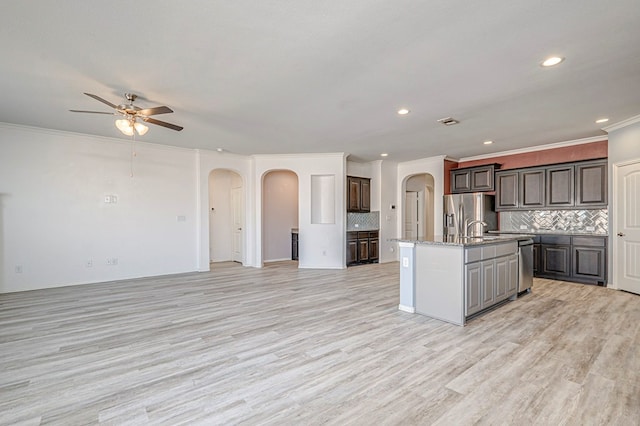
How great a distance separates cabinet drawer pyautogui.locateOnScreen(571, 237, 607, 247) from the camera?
205 inches

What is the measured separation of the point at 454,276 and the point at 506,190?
4110 millimetres

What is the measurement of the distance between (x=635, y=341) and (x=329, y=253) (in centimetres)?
516

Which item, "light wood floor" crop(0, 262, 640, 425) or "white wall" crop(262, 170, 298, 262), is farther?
"white wall" crop(262, 170, 298, 262)

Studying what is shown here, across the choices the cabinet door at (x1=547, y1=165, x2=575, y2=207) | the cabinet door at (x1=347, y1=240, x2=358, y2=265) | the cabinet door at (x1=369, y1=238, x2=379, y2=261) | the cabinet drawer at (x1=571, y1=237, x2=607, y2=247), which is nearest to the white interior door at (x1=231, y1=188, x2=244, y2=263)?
the cabinet door at (x1=347, y1=240, x2=358, y2=265)

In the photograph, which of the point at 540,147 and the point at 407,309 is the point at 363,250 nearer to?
the point at 407,309

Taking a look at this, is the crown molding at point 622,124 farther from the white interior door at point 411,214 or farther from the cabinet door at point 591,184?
the white interior door at point 411,214

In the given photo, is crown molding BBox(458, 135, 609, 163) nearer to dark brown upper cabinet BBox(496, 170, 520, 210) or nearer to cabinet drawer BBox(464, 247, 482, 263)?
dark brown upper cabinet BBox(496, 170, 520, 210)

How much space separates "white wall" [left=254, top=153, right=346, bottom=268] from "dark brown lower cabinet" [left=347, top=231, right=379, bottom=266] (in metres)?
0.35

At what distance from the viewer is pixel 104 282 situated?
5648 mm

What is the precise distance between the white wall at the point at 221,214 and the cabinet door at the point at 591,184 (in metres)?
7.54

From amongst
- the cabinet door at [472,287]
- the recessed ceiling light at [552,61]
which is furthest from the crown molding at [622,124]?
the cabinet door at [472,287]

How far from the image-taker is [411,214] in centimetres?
933

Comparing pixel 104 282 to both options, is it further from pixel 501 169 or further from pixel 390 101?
pixel 501 169

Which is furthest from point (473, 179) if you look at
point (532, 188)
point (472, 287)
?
point (472, 287)
